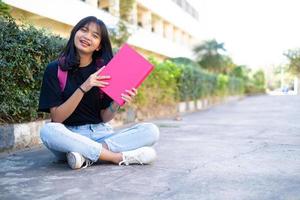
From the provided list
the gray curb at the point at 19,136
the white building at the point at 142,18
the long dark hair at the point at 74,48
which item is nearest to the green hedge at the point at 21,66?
the gray curb at the point at 19,136

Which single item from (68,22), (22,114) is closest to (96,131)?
(22,114)

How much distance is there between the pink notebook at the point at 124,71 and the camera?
3.26m

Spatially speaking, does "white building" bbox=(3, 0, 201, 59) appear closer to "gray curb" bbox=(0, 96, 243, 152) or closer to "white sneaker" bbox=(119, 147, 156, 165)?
"gray curb" bbox=(0, 96, 243, 152)

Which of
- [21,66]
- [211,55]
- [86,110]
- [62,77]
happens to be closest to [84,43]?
[62,77]

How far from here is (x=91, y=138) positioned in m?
3.50

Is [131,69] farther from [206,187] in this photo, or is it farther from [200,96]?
[200,96]

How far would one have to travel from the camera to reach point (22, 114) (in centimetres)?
465

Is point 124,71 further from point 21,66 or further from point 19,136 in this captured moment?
point 19,136

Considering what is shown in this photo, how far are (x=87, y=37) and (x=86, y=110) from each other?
632 mm

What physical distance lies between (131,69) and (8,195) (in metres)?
1.38

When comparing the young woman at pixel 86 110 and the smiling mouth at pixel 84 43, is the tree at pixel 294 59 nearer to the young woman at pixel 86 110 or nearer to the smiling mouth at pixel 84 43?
the young woman at pixel 86 110

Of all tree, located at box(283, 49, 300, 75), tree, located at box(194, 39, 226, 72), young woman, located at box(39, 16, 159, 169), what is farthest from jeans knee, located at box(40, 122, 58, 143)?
tree, located at box(283, 49, 300, 75)

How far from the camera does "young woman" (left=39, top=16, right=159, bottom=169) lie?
10.5ft

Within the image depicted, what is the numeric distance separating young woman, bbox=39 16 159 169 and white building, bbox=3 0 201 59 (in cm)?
181
